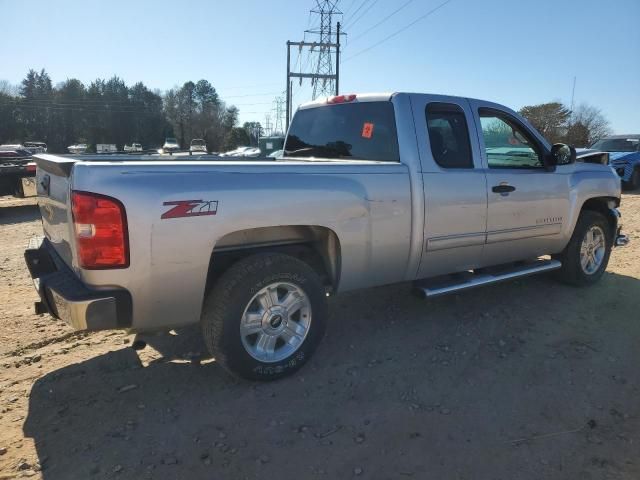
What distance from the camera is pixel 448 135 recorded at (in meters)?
4.16

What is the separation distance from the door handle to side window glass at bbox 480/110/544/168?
21 centimetres

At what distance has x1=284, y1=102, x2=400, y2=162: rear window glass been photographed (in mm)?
3969

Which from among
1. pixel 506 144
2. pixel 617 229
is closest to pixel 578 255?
pixel 617 229

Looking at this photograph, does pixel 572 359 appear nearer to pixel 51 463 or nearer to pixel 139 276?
pixel 139 276

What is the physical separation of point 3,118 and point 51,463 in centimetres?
7490

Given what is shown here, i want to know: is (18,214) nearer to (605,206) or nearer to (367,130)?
(367,130)

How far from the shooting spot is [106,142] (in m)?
73.4

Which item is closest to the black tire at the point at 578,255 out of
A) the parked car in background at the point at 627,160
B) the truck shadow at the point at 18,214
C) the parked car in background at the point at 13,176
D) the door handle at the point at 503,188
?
the door handle at the point at 503,188

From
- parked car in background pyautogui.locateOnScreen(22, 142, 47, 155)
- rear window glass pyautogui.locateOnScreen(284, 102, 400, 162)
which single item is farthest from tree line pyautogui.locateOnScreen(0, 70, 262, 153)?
rear window glass pyautogui.locateOnScreen(284, 102, 400, 162)

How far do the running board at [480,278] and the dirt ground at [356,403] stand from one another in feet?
1.31

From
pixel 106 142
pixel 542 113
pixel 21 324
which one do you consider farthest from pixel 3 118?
pixel 21 324

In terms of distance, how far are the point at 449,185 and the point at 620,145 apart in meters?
16.5

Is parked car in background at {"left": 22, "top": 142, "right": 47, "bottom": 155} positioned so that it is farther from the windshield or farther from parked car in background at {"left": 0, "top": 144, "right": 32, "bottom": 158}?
the windshield

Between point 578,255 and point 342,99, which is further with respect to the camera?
point 578,255
